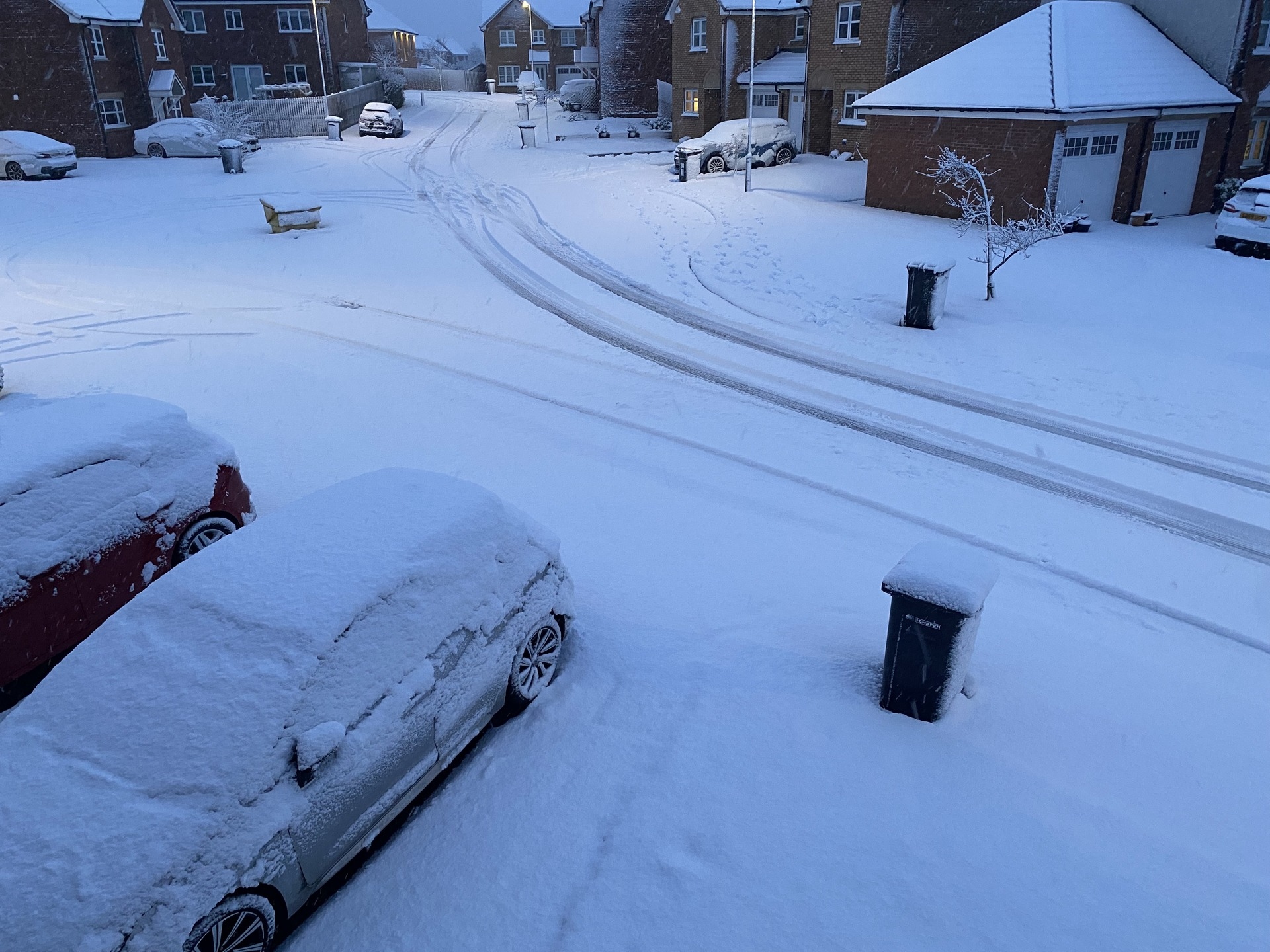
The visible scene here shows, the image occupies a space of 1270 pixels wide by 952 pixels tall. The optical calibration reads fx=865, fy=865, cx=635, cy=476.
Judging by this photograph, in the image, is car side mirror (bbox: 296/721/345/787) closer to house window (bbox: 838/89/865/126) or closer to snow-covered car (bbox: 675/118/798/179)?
snow-covered car (bbox: 675/118/798/179)

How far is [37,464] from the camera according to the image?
6016 mm

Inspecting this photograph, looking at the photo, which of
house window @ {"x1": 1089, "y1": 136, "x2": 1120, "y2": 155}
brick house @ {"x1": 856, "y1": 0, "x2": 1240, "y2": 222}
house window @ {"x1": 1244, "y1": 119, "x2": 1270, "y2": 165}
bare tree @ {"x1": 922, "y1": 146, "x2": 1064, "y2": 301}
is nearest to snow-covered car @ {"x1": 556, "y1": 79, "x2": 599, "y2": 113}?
brick house @ {"x1": 856, "y1": 0, "x2": 1240, "y2": 222}

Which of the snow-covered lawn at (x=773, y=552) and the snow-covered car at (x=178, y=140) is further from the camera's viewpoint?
the snow-covered car at (x=178, y=140)

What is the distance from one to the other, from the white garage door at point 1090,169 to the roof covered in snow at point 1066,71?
743 mm

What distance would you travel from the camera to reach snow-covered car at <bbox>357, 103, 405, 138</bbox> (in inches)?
1615

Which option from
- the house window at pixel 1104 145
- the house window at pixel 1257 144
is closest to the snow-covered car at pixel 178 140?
the house window at pixel 1104 145

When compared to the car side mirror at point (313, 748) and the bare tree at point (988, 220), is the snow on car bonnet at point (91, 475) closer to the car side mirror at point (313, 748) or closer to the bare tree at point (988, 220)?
the car side mirror at point (313, 748)

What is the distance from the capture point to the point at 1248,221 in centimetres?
1880

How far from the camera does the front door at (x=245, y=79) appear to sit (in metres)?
50.6

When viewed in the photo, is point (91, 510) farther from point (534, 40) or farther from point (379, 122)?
point (534, 40)

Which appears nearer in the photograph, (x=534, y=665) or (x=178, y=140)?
(x=534, y=665)

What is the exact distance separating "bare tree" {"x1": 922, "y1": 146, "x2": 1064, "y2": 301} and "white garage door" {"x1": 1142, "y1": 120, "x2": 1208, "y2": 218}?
163 inches

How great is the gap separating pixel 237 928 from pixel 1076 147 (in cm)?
2405

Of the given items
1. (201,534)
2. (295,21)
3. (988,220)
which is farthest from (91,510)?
(295,21)
